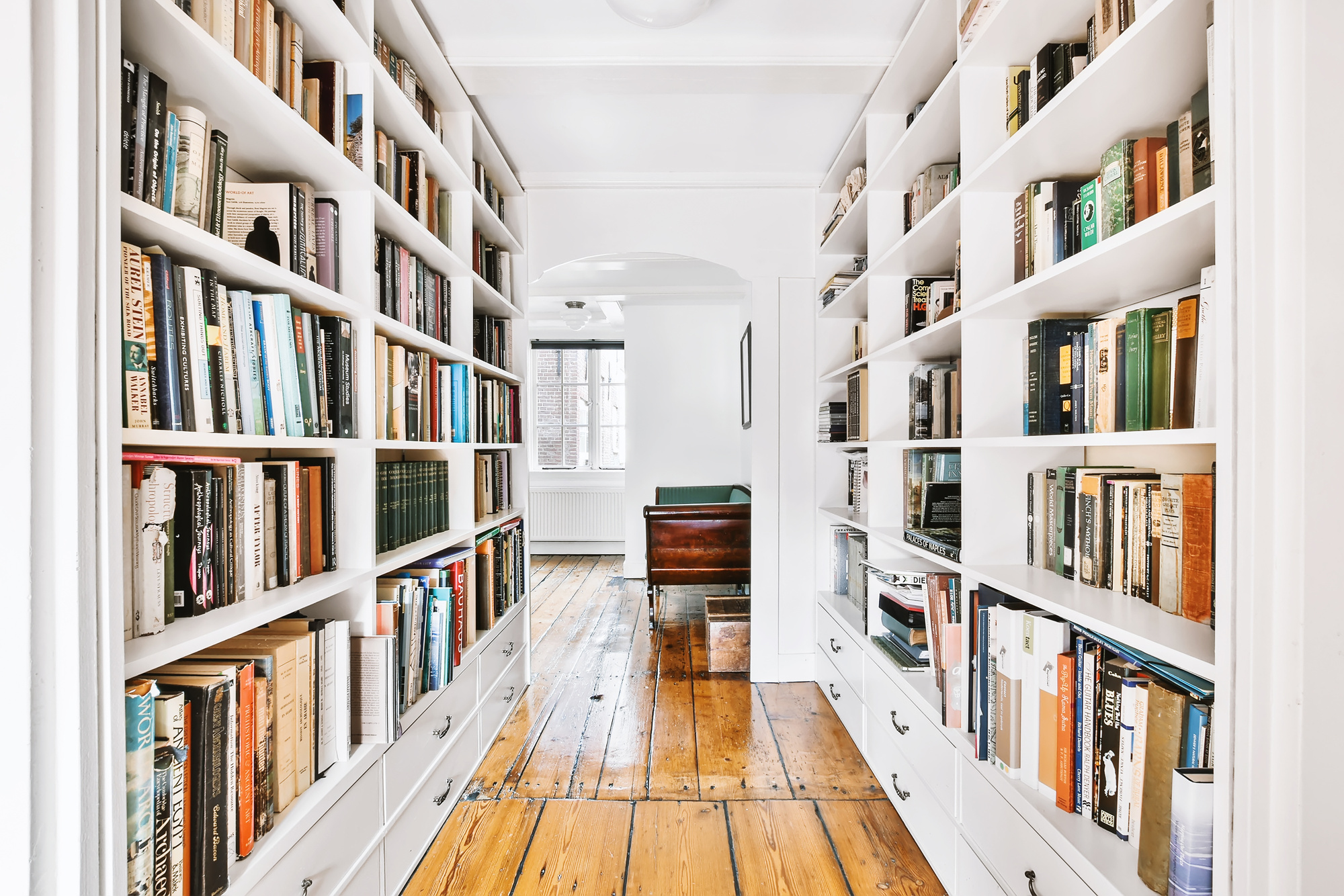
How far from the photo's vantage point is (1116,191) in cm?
122

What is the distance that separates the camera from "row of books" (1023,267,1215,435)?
1.05 metres

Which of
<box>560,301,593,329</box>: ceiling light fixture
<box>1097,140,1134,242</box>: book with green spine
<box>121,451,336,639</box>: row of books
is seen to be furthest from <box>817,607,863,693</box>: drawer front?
<box>560,301,593,329</box>: ceiling light fixture

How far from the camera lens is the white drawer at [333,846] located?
3.77 ft

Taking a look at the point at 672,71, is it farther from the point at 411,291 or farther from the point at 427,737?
the point at 427,737

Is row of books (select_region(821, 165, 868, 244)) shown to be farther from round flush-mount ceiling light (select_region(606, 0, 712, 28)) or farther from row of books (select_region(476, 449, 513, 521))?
row of books (select_region(476, 449, 513, 521))

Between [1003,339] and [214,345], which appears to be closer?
[214,345]

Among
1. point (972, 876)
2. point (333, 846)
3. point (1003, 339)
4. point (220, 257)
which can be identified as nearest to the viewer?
point (220, 257)

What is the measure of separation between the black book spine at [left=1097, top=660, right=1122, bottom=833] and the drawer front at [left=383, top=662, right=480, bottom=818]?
151 cm

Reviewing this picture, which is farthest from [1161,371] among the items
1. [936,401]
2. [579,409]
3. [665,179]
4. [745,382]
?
[579,409]

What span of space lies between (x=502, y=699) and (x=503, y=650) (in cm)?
19

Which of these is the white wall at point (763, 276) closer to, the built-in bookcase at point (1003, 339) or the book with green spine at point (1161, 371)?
the built-in bookcase at point (1003, 339)

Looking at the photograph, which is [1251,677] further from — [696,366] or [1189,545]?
[696,366]

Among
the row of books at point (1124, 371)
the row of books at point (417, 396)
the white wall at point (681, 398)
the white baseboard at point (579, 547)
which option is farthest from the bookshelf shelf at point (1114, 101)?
the white baseboard at point (579, 547)

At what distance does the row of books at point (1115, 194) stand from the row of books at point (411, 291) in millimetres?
1527
